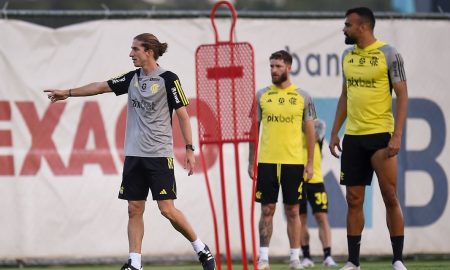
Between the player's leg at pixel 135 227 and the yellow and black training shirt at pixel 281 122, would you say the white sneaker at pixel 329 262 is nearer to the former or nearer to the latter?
the yellow and black training shirt at pixel 281 122

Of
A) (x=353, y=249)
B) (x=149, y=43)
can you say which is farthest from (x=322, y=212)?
(x=149, y=43)

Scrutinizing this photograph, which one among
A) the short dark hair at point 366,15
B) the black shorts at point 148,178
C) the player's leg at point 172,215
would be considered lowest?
the player's leg at point 172,215

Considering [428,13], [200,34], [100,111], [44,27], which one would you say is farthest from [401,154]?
[44,27]

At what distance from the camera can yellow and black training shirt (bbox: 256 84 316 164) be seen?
12.2 meters

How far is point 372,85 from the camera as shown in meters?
10.0

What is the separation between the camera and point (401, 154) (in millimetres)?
15375

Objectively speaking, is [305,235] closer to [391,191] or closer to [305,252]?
[305,252]

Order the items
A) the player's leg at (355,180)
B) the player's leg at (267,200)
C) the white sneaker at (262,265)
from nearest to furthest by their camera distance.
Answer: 1. the player's leg at (355,180)
2. the white sneaker at (262,265)
3. the player's leg at (267,200)

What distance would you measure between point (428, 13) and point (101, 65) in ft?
15.2

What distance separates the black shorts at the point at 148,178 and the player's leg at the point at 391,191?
6.22 feet

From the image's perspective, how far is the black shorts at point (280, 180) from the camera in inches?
476

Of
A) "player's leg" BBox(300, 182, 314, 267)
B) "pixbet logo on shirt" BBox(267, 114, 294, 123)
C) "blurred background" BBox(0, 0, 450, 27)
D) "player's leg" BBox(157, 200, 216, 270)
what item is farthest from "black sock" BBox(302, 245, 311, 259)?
"player's leg" BBox(157, 200, 216, 270)

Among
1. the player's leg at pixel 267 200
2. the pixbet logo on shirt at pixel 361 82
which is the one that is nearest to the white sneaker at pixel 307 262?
the player's leg at pixel 267 200

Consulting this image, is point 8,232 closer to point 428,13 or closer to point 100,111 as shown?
point 100,111
